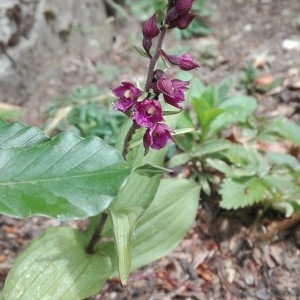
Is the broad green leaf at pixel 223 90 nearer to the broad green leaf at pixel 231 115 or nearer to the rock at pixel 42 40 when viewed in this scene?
the broad green leaf at pixel 231 115

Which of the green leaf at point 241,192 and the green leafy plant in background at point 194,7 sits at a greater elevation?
the green leaf at point 241,192

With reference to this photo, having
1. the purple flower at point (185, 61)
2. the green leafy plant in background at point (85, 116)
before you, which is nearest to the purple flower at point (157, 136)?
the purple flower at point (185, 61)

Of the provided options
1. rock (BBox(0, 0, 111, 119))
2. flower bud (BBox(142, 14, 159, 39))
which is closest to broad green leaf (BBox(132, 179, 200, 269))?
flower bud (BBox(142, 14, 159, 39))

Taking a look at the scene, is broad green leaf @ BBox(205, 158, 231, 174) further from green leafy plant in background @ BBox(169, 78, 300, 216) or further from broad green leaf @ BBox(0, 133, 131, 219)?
broad green leaf @ BBox(0, 133, 131, 219)

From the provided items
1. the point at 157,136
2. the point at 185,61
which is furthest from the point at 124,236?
the point at 185,61

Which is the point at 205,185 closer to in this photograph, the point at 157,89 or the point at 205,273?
the point at 205,273
